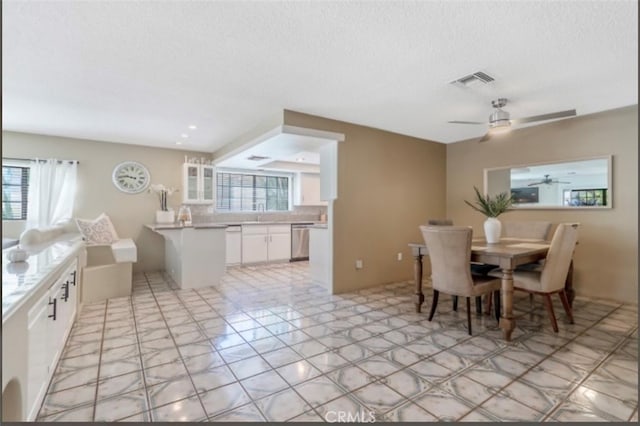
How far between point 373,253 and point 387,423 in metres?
3.00

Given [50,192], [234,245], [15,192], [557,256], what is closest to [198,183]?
[234,245]

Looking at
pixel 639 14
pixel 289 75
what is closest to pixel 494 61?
pixel 639 14

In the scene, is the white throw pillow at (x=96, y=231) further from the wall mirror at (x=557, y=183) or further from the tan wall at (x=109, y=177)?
the wall mirror at (x=557, y=183)

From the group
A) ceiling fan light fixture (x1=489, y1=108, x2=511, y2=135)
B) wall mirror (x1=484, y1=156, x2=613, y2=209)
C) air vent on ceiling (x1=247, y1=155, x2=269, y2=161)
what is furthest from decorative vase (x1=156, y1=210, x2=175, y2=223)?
wall mirror (x1=484, y1=156, x2=613, y2=209)

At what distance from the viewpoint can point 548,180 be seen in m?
4.27

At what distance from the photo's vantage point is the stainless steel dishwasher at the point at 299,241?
659 centimetres

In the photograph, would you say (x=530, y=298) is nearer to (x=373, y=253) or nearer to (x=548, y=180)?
(x=548, y=180)

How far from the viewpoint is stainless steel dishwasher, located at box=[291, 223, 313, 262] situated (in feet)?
21.6

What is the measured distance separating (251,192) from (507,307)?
550cm

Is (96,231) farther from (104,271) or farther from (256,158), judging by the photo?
(256,158)

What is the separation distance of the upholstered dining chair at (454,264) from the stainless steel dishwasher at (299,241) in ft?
12.6

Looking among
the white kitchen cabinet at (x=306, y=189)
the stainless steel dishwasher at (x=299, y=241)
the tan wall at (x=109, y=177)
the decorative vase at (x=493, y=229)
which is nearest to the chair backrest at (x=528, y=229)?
the decorative vase at (x=493, y=229)

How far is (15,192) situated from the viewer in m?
4.74

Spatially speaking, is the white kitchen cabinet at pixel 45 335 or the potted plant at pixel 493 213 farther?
the potted plant at pixel 493 213
